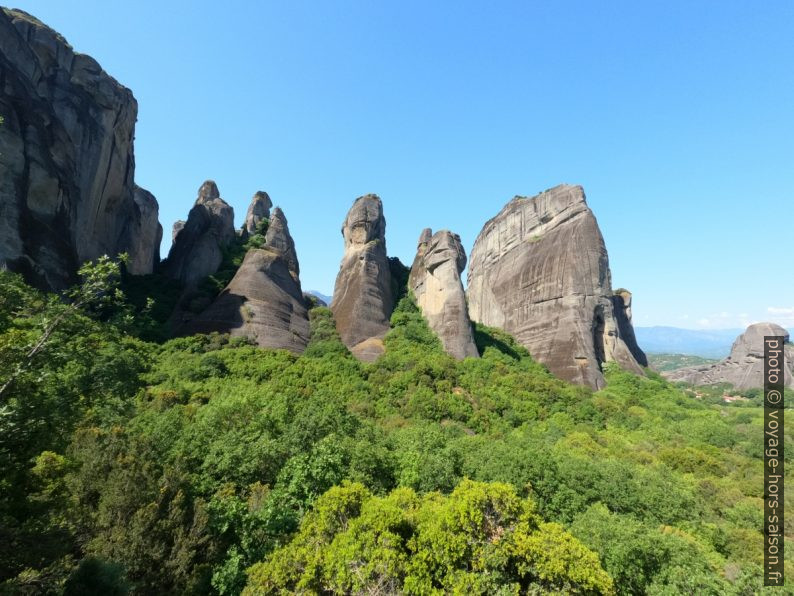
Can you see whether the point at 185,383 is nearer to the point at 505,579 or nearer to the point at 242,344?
the point at 242,344

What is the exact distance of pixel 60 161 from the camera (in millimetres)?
30422

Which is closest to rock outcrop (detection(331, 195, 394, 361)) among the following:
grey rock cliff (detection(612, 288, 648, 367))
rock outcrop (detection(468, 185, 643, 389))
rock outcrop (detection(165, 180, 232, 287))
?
rock outcrop (detection(468, 185, 643, 389))

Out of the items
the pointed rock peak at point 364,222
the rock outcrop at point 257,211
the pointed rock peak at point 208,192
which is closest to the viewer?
the pointed rock peak at point 364,222

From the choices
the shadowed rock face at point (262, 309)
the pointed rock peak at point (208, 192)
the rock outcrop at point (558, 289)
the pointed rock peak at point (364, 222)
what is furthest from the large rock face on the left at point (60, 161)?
the rock outcrop at point (558, 289)

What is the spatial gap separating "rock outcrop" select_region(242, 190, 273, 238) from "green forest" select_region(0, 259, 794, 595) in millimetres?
43058

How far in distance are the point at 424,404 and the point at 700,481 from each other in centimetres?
1356

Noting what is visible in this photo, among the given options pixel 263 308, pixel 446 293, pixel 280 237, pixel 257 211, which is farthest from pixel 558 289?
pixel 257 211

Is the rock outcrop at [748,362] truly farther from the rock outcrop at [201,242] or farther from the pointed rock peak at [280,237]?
the rock outcrop at [201,242]

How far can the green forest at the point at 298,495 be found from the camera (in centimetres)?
743

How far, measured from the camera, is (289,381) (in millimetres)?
23938

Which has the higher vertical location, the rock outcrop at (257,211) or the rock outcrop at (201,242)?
the rock outcrop at (257,211)

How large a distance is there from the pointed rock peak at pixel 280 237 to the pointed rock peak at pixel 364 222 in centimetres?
888

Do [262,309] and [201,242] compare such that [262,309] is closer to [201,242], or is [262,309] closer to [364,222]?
[201,242]

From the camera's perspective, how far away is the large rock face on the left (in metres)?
25.3
